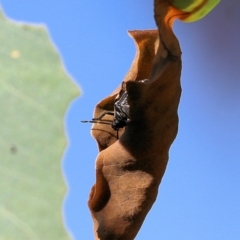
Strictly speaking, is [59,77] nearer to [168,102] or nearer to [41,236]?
[41,236]

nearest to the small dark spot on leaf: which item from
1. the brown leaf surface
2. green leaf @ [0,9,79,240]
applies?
green leaf @ [0,9,79,240]

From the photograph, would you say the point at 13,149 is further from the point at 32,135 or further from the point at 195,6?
the point at 195,6

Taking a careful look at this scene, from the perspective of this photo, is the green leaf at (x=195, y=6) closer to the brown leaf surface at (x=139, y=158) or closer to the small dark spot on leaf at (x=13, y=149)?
the brown leaf surface at (x=139, y=158)

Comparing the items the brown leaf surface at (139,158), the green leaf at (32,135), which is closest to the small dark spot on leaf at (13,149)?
the green leaf at (32,135)

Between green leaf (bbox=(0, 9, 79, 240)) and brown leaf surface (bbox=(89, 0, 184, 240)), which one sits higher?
brown leaf surface (bbox=(89, 0, 184, 240))

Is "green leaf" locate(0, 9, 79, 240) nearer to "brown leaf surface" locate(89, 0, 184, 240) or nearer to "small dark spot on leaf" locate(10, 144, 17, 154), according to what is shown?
"small dark spot on leaf" locate(10, 144, 17, 154)
